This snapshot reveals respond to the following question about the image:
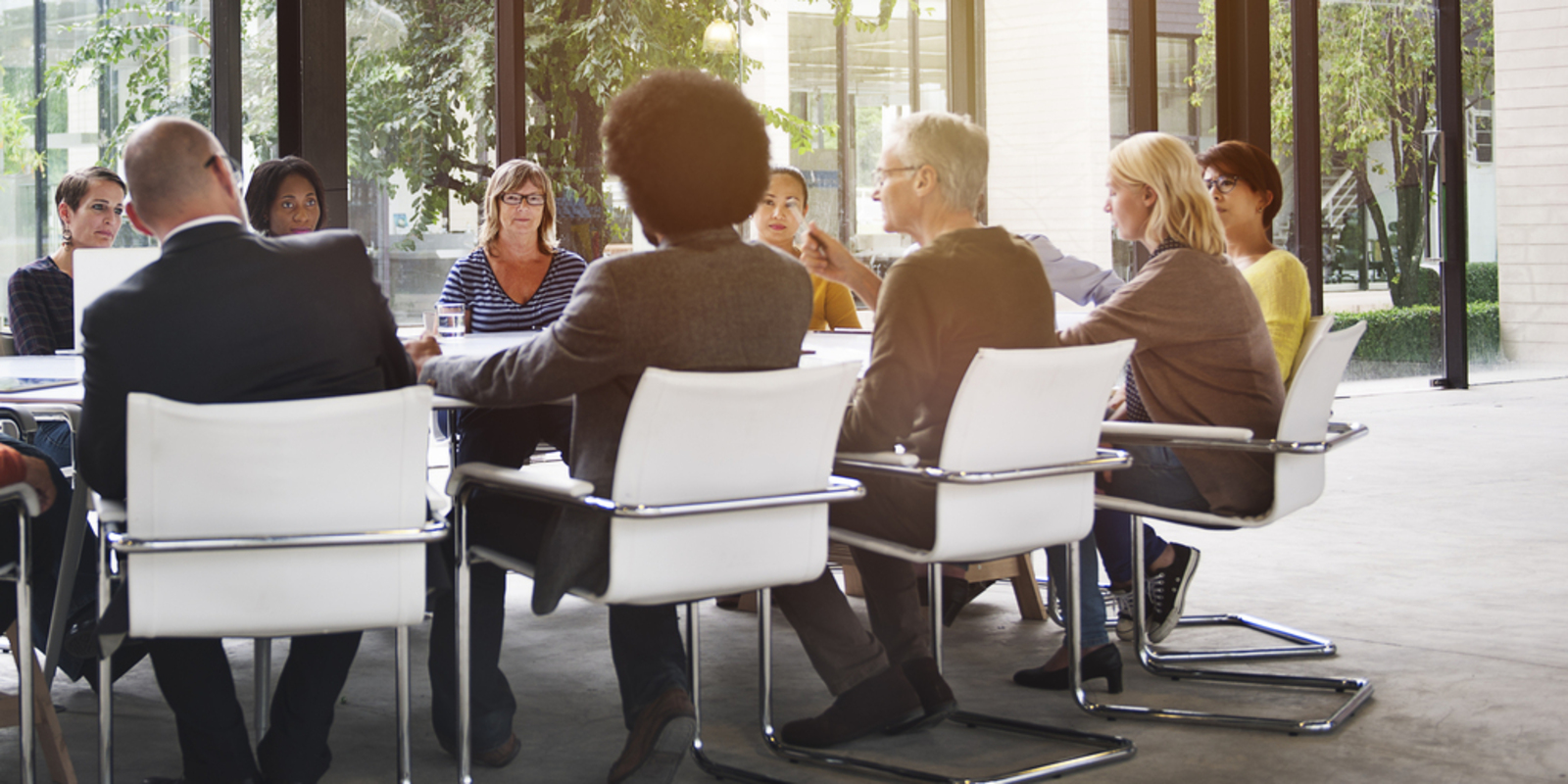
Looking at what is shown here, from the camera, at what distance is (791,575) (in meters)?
2.53

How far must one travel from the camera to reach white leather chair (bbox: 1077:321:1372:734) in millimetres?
3035

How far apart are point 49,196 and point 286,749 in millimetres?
4186

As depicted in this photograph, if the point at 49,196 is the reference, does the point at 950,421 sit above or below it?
below

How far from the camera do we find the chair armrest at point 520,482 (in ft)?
7.50

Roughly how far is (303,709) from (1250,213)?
105 inches

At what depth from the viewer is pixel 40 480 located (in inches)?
96.8

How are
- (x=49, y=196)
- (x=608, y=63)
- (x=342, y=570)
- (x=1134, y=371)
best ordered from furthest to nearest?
(x=608, y=63), (x=49, y=196), (x=1134, y=371), (x=342, y=570)

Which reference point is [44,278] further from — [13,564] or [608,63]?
[608,63]

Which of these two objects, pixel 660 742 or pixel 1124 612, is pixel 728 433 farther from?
pixel 1124 612

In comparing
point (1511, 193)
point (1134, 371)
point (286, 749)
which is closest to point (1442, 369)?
point (1511, 193)

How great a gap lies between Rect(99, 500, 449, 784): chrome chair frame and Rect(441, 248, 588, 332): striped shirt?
1.95 m

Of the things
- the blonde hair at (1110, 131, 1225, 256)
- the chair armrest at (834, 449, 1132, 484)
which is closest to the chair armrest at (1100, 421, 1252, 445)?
the chair armrest at (834, 449, 1132, 484)

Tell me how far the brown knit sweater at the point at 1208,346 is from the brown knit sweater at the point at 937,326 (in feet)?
1.09

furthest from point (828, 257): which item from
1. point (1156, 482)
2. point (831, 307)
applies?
point (831, 307)
